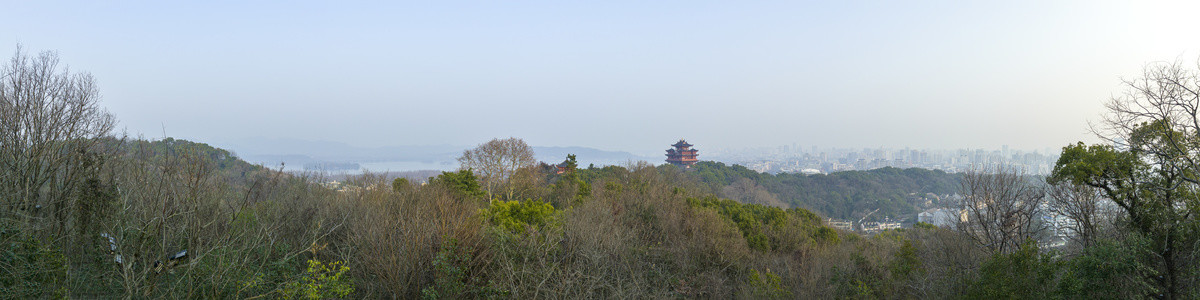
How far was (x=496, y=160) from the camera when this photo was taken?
96.7 feet

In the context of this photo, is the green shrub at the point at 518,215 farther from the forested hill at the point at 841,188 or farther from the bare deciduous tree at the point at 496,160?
the forested hill at the point at 841,188

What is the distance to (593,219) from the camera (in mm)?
16250

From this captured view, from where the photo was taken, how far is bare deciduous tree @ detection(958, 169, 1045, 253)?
15.0m

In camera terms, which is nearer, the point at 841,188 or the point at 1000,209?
the point at 1000,209

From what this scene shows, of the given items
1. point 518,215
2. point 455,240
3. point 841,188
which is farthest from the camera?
point 841,188

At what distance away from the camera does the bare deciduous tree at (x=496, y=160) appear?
29125 millimetres

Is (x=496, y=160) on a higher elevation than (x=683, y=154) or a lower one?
lower

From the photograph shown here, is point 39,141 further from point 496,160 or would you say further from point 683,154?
point 683,154

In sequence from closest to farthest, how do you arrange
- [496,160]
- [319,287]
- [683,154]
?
[319,287], [496,160], [683,154]

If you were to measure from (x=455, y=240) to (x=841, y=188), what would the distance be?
6206 cm

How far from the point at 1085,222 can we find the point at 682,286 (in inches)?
411

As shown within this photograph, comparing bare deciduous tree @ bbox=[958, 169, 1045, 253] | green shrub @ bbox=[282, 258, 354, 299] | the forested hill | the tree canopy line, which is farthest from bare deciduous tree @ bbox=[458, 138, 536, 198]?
the forested hill

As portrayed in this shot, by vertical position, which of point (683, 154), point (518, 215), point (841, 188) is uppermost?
point (683, 154)

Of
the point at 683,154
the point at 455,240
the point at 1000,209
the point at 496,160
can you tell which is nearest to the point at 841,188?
the point at 683,154
